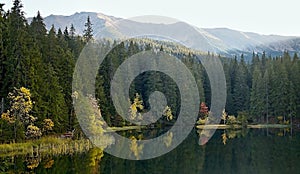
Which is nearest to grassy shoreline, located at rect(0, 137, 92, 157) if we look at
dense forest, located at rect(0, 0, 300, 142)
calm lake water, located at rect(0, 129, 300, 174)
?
dense forest, located at rect(0, 0, 300, 142)

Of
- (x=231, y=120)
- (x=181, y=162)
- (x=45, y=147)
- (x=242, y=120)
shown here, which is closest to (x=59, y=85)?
(x=45, y=147)

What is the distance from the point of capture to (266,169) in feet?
105

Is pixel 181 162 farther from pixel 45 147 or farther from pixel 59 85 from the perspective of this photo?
pixel 59 85

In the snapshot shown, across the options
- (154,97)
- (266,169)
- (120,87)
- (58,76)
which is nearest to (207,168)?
(266,169)

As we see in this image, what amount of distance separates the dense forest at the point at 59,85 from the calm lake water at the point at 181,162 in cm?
752

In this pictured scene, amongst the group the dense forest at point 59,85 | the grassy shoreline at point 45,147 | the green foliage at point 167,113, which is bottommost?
the green foliage at point 167,113

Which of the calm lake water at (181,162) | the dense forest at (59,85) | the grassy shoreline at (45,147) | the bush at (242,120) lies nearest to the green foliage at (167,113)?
the dense forest at (59,85)

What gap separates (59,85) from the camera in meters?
52.8

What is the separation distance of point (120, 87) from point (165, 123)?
1181 centimetres

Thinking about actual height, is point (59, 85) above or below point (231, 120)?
above

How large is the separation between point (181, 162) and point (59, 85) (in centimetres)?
2249

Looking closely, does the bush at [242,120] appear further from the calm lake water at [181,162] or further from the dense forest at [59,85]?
the calm lake water at [181,162]

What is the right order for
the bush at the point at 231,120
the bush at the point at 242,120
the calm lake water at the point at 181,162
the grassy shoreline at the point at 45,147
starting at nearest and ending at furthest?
the calm lake water at the point at 181,162 → the grassy shoreline at the point at 45,147 → the bush at the point at 231,120 → the bush at the point at 242,120

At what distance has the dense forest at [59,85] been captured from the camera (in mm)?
43406
